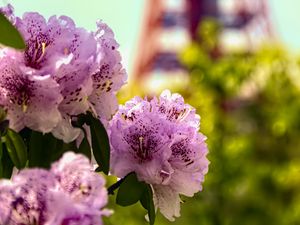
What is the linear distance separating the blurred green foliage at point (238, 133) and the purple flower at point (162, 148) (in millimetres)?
7172

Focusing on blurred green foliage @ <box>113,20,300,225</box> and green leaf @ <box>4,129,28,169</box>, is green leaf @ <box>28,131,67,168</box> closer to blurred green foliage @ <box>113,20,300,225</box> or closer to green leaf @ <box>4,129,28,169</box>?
green leaf @ <box>4,129,28,169</box>

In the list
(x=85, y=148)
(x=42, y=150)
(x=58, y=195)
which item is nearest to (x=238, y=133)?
(x=85, y=148)

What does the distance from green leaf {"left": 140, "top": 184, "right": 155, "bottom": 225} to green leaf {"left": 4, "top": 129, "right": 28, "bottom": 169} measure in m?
0.31

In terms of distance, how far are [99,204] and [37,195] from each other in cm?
10

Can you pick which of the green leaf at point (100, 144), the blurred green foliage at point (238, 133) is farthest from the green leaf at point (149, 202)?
the blurred green foliage at point (238, 133)

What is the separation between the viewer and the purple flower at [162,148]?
168cm

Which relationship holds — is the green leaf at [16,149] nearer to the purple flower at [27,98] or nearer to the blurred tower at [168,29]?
the purple flower at [27,98]

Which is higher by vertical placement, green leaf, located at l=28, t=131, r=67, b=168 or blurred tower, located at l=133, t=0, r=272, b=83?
green leaf, located at l=28, t=131, r=67, b=168

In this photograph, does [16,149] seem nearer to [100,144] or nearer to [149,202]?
[100,144]

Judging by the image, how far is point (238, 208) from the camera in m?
9.76

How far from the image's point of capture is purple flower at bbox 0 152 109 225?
44.9 inches

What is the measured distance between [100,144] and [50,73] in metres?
0.19

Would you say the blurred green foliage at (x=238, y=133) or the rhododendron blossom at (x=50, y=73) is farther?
the blurred green foliage at (x=238, y=133)

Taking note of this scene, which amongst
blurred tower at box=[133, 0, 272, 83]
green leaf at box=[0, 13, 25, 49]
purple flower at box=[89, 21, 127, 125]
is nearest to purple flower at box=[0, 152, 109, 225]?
green leaf at box=[0, 13, 25, 49]
